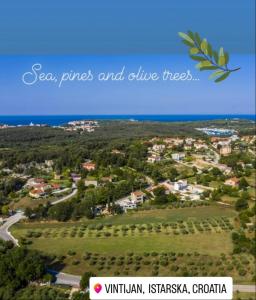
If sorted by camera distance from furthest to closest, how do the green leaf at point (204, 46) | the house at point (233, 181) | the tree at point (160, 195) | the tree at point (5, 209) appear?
1. the house at point (233, 181)
2. the tree at point (160, 195)
3. the tree at point (5, 209)
4. the green leaf at point (204, 46)

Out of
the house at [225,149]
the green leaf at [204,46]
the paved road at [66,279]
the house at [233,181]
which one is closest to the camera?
the green leaf at [204,46]

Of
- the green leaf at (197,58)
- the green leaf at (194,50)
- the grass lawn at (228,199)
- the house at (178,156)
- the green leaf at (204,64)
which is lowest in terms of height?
the grass lawn at (228,199)

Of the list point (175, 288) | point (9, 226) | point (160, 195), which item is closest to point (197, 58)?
point (175, 288)

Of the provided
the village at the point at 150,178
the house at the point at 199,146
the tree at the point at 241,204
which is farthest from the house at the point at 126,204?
the house at the point at 199,146

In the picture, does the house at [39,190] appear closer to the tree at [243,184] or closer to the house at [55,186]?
the house at [55,186]

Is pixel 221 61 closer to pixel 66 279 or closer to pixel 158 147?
pixel 66 279

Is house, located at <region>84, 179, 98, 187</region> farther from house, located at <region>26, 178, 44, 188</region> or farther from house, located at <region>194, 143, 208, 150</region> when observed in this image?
house, located at <region>194, 143, 208, 150</region>

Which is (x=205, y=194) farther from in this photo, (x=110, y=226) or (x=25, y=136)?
(x=25, y=136)
